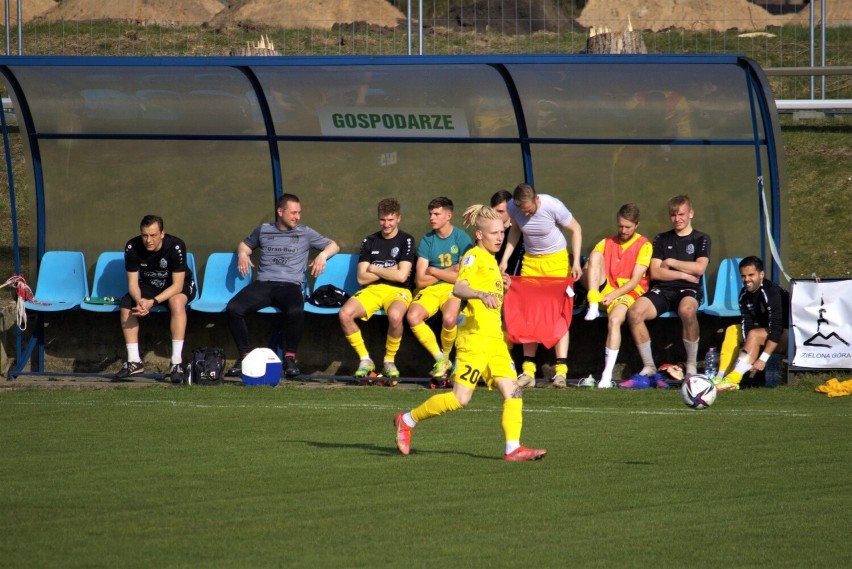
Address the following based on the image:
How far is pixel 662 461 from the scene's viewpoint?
735cm

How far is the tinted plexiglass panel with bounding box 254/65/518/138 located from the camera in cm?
1241

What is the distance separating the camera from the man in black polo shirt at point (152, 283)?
11961 millimetres

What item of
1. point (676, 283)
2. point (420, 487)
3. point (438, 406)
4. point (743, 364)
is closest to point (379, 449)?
point (438, 406)

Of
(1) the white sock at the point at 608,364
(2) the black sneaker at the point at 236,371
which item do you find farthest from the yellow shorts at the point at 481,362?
(2) the black sneaker at the point at 236,371

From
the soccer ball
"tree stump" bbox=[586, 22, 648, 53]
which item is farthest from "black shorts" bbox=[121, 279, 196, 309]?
"tree stump" bbox=[586, 22, 648, 53]

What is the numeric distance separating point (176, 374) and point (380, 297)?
204cm

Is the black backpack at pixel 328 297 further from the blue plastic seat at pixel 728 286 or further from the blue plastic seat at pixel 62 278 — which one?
the blue plastic seat at pixel 728 286

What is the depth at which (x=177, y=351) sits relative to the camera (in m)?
11.9

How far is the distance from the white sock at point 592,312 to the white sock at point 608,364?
33 cm

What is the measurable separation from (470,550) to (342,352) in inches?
293

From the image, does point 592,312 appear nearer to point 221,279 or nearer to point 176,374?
point 221,279

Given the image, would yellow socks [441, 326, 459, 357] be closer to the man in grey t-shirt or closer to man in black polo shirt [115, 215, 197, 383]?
the man in grey t-shirt

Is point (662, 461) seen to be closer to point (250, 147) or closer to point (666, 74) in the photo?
point (666, 74)

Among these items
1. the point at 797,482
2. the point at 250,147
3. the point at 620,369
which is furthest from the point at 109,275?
the point at 797,482
